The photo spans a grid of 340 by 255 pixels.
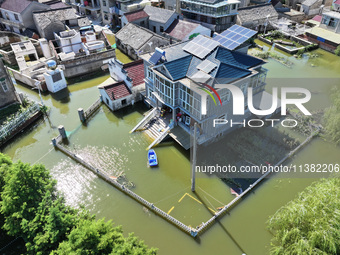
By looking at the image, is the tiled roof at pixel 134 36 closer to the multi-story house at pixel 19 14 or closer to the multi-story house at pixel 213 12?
the multi-story house at pixel 213 12

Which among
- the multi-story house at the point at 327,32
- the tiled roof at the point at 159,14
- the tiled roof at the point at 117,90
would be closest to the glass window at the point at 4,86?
the tiled roof at the point at 117,90

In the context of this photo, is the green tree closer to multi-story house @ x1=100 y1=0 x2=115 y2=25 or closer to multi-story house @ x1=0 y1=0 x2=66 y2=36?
multi-story house @ x1=0 y1=0 x2=66 y2=36

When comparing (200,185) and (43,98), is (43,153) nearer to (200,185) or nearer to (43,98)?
(43,98)

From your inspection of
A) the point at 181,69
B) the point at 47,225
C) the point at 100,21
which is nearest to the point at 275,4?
the point at 100,21

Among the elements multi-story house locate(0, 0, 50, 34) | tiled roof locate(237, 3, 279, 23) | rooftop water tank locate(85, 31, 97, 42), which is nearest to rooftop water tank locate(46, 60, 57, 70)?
rooftop water tank locate(85, 31, 97, 42)

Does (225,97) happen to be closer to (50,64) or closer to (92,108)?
(92,108)
